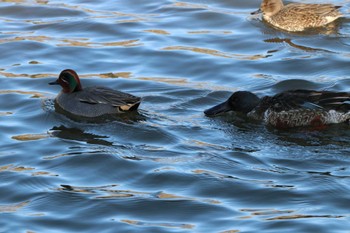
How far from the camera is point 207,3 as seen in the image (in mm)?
17500

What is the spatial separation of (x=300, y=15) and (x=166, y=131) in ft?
16.9

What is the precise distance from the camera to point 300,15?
15805 millimetres

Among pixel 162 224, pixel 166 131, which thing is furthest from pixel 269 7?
pixel 162 224

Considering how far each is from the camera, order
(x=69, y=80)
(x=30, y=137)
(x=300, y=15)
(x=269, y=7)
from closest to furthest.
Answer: (x=30, y=137), (x=69, y=80), (x=300, y=15), (x=269, y=7)

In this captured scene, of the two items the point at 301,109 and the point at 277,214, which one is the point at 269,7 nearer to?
the point at 301,109

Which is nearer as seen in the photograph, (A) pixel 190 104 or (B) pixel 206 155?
(B) pixel 206 155

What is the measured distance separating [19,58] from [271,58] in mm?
3628

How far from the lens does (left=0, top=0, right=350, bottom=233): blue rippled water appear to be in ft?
29.8

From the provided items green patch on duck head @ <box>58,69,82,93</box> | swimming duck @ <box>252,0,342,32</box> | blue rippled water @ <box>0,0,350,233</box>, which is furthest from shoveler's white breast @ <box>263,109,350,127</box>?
swimming duck @ <box>252,0,342,32</box>

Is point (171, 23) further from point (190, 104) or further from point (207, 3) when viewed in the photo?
point (190, 104)

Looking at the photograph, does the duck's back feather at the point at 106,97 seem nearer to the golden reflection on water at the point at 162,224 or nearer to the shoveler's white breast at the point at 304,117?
the shoveler's white breast at the point at 304,117

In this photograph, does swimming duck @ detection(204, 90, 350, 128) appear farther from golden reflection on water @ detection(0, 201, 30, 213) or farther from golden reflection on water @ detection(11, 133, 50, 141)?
golden reflection on water @ detection(0, 201, 30, 213)

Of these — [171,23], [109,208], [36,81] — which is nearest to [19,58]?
[36,81]

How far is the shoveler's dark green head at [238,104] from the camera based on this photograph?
12.0 m
